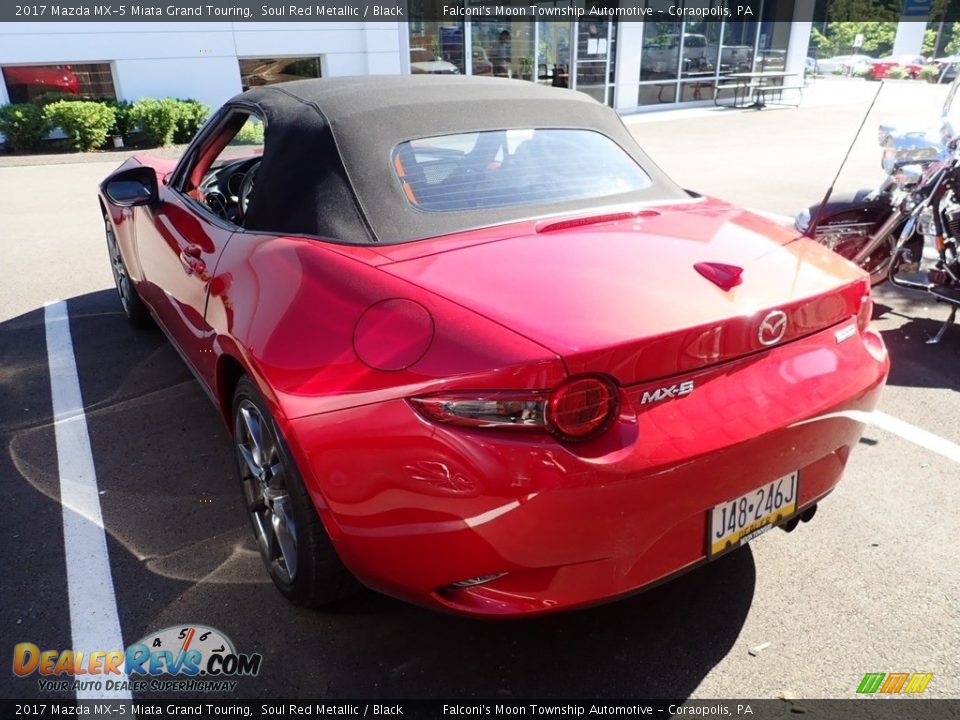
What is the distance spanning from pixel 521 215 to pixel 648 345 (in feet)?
3.05

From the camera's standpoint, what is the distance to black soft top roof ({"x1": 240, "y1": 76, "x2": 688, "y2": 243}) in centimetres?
254

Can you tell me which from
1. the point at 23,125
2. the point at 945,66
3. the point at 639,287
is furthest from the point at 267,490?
the point at 23,125

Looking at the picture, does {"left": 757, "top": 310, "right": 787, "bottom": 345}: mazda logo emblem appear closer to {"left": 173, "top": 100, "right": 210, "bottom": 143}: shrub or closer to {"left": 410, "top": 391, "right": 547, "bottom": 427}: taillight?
{"left": 410, "top": 391, "right": 547, "bottom": 427}: taillight

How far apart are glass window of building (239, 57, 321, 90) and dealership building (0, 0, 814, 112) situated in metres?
0.02

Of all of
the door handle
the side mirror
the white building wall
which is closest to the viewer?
the door handle

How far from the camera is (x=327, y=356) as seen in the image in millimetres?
2121

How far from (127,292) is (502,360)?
4.00m

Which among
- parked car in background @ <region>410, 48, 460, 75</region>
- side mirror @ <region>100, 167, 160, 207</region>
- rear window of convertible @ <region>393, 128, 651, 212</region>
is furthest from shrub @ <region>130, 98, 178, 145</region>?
rear window of convertible @ <region>393, 128, 651, 212</region>

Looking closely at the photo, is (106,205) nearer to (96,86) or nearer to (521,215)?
(521,215)

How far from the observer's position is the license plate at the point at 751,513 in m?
2.05

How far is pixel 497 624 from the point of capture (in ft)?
8.11

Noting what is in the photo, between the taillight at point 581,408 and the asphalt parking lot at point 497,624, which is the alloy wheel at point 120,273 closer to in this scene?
the asphalt parking lot at point 497,624

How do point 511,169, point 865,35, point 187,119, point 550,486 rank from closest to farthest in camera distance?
point 550,486 < point 511,169 < point 187,119 < point 865,35

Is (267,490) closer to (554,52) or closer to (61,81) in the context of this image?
(61,81)
